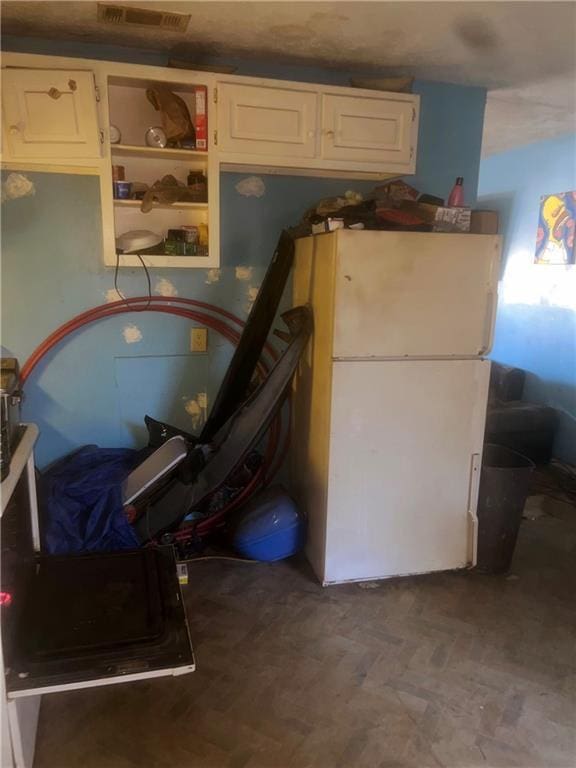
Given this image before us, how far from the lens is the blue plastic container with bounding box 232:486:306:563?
8.24ft

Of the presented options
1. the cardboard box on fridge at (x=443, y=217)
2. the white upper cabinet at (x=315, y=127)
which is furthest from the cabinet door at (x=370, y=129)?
the cardboard box on fridge at (x=443, y=217)

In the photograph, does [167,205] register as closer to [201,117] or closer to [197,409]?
[201,117]

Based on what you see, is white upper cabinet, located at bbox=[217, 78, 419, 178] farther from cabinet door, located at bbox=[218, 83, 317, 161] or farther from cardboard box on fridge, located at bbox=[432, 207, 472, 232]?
cardboard box on fridge, located at bbox=[432, 207, 472, 232]

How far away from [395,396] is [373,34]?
1.49 m

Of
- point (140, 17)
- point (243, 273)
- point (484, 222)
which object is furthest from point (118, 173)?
point (484, 222)

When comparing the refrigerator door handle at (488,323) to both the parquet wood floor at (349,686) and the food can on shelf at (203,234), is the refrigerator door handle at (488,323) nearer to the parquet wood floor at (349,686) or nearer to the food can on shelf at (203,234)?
the parquet wood floor at (349,686)

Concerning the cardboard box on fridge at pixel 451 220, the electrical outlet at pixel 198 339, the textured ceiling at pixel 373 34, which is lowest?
the electrical outlet at pixel 198 339

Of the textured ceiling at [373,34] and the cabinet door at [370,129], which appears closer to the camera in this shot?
the textured ceiling at [373,34]

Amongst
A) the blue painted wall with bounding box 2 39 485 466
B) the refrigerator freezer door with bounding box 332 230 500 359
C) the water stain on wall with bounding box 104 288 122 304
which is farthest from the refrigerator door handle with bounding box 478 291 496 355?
the water stain on wall with bounding box 104 288 122 304

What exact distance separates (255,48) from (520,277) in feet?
9.56

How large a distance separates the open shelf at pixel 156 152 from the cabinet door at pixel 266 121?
14 centimetres

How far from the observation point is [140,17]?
6.57 ft

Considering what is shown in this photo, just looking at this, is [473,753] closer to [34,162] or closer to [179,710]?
[179,710]

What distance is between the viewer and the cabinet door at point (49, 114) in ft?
6.73
